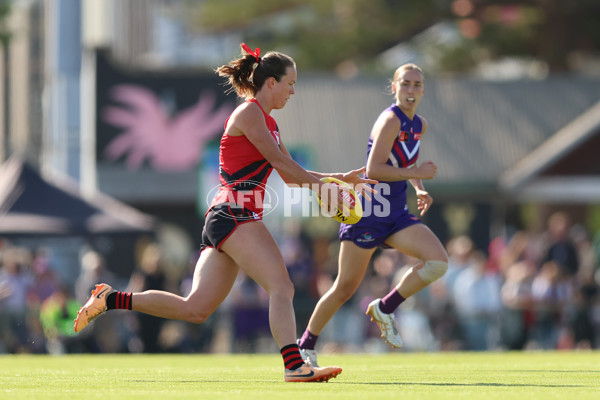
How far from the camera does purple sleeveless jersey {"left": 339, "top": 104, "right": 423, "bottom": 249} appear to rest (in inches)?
380

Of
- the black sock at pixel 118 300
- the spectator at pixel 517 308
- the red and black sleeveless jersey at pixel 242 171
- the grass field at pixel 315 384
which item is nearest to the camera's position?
the grass field at pixel 315 384

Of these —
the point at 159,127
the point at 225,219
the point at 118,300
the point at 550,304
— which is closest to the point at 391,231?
the point at 225,219

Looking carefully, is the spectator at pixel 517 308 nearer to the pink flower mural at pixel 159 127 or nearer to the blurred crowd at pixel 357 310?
the blurred crowd at pixel 357 310

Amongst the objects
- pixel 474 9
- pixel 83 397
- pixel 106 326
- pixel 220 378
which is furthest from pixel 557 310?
pixel 474 9

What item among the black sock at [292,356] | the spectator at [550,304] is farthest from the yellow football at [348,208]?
the spectator at [550,304]

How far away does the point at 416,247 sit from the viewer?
379 inches

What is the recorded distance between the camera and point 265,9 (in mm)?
35562

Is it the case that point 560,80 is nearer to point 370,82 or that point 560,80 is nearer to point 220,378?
point 370,82

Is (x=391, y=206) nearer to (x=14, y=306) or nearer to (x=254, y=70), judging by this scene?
(x=254, y=70)

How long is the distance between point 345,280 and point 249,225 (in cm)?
164

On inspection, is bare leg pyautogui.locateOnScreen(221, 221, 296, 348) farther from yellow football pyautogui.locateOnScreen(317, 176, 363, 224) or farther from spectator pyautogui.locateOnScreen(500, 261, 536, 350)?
spectator pyautogui.locateOnScreen(500, 261, 536, 350)

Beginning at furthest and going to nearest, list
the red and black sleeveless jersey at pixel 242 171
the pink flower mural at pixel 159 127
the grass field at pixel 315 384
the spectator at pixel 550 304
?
the pink flower mural at pixel 159 127
the spectator at pixel 550 304
the red and black sleeveless jersey at pixel 242 171
the grass field at pixel 315 384

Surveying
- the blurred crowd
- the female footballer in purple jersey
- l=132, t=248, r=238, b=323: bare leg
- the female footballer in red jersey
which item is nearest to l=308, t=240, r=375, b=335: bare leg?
the female footballer in purple jersey

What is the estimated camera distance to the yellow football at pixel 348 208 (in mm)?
8641
